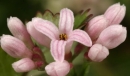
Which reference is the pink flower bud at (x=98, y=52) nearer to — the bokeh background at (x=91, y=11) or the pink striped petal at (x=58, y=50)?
the pink striped petal at (x=58, y=50)

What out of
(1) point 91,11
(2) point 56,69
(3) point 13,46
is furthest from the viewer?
(1) point 91,11

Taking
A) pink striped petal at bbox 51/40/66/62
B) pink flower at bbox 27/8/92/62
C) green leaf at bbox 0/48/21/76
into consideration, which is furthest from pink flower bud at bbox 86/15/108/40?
green leaf at bbox 0/48/21/76

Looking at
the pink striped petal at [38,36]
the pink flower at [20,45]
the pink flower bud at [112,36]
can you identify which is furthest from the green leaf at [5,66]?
the pink flower bud at [112,36]

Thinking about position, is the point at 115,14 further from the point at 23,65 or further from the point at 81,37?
the point at 23,65

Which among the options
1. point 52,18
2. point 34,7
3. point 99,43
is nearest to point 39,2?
point 34,7

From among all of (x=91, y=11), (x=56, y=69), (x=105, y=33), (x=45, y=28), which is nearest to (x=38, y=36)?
(x=45, y=28)

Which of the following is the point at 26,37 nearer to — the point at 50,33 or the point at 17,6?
the point at 50,33
